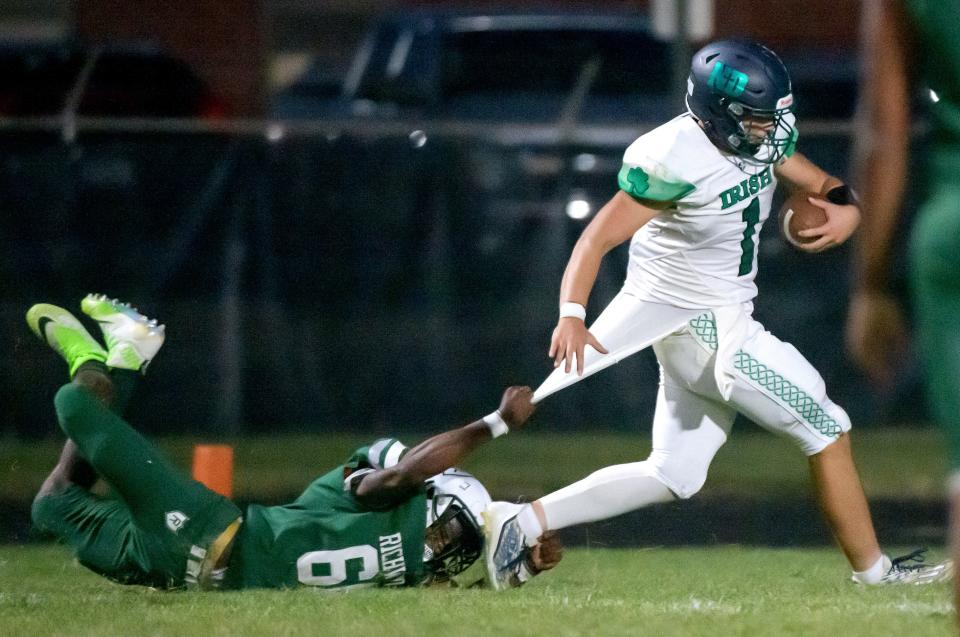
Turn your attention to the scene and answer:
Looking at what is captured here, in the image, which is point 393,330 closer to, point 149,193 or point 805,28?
point 149,193

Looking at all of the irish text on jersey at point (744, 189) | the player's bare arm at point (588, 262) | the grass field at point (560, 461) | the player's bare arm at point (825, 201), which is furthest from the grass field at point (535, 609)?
the grass field at point (560, 461)

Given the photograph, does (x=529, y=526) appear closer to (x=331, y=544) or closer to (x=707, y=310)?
(x=331, y=544)

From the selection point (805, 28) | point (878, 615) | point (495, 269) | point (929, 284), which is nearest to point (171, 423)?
point (495, 269)

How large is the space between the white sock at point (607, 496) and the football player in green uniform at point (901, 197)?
112 inches

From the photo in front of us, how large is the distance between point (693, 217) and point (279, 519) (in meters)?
1.74

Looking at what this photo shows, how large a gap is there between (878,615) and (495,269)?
695 centimetres

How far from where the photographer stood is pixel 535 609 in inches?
217

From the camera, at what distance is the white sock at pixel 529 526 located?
6.17 meters

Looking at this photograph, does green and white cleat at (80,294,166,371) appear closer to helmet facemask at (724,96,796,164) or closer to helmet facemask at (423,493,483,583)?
helmet facemask at (423,493,483,583)

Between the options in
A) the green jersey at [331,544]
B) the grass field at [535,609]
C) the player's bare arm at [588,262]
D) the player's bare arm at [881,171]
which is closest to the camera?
the player's bare arm at [881,171]

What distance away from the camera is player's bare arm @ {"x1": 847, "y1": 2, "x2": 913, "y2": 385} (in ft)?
11.2

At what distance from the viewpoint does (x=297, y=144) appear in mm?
11969

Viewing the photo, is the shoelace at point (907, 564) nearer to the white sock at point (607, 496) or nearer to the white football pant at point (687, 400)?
the white football pant at point (687, 400)

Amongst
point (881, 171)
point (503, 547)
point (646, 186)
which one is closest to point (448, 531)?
point (503, 547)
